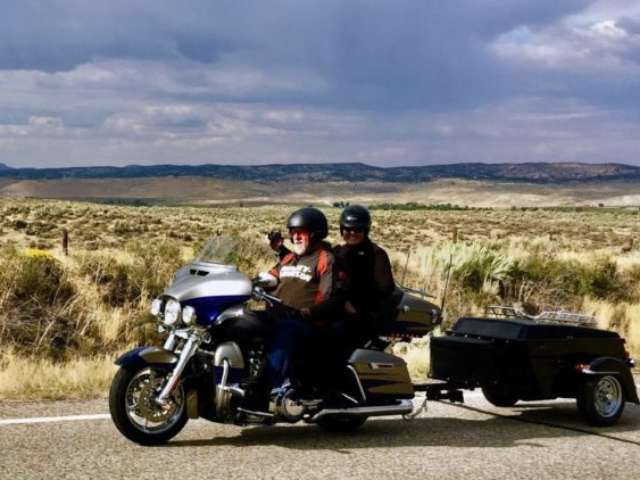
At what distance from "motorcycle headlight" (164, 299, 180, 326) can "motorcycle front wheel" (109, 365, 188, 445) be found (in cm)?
34

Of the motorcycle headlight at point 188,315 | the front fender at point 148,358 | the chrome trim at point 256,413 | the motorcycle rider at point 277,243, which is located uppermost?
the motorcycle rider at point 277,243

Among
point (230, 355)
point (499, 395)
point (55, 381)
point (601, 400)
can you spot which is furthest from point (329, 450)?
point (55, 381)

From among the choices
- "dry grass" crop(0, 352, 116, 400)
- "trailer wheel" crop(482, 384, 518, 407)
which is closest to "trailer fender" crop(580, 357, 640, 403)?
"trailer wheel" crop(482, 384, 518, 407)

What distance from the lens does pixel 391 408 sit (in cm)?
797

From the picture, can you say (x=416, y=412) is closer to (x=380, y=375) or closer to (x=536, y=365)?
(x=380, y=375)

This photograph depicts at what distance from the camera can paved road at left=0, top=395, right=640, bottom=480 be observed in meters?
6.49

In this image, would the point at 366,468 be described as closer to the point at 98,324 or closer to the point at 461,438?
the point at 461,438

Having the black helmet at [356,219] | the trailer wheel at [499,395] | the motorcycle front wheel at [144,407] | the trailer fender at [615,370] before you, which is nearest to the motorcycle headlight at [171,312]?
the motorcycle front wheel at [144,407]

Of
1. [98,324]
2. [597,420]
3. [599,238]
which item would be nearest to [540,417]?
[597,420]

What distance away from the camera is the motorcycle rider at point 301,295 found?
736 centimetres

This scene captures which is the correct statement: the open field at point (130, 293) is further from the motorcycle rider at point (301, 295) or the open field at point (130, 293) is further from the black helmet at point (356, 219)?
the black helmet at point (356, 219)

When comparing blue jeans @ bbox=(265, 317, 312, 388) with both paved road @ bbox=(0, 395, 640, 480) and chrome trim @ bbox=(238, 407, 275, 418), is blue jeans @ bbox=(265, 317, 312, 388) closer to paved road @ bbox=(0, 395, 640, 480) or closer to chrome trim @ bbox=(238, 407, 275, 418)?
chrome trim @ bbox=(238, 407, 275, 418)

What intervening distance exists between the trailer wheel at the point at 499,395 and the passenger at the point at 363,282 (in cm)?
114

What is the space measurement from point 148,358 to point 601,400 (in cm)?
416
